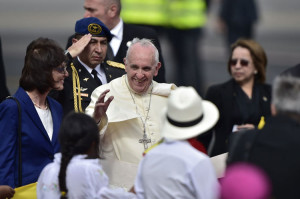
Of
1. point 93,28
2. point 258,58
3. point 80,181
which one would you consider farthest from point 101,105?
point 258,58

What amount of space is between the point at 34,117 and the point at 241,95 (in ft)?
7.78

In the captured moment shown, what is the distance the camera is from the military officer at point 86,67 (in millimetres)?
6777

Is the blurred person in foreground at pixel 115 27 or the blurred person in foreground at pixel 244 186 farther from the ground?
the blurred person in foreground at pixel 115 27

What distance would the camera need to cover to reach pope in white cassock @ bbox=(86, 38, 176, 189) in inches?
243

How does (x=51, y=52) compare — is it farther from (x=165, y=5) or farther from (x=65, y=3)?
(x=65, y=3)

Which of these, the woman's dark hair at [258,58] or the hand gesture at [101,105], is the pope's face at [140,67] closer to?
the hand gesture at [101,105]

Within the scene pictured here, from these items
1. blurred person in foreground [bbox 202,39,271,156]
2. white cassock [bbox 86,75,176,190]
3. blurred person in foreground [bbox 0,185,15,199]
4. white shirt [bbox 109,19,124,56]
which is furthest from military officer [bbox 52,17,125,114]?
blurred person in foreground [bbox 202,39,271,156]

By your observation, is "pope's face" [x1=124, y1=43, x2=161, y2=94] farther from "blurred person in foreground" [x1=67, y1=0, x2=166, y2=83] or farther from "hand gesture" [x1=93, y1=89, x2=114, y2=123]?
"blurred person in foreground" [x1=67, y1=0, x2=166, y2=83]

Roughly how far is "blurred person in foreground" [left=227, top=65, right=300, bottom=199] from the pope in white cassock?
4.52ft

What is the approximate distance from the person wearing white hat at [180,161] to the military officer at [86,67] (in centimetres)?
165

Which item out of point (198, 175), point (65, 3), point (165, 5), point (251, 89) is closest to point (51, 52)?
point (198, 175)

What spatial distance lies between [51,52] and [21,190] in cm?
96

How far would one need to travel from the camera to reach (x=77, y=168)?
5211 mm

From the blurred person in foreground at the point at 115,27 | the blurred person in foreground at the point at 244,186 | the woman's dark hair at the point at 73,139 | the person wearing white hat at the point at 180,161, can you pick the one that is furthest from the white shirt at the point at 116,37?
the blurred person in foreground at the point at 244,186
